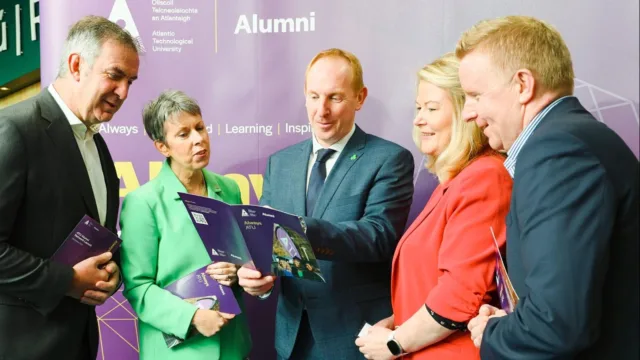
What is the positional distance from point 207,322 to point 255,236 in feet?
→ 1.68

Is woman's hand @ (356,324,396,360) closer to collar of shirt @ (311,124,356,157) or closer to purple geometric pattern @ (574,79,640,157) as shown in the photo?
collar of shirt @ (311,124,356,157)

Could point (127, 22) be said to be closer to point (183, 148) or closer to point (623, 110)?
point (183, 148)

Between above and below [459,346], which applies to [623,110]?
above

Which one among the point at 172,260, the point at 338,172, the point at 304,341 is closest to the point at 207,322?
the point at 172,260

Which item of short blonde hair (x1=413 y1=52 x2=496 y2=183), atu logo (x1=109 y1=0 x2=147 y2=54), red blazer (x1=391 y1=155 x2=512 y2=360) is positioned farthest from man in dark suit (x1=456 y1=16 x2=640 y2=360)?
atu logo (x1=109 y1=0 x2=147 y2=54)

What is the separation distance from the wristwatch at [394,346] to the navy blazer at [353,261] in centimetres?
52

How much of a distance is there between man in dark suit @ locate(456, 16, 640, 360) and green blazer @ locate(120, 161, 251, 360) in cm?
135

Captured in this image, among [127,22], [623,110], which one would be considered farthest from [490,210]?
[127,22]

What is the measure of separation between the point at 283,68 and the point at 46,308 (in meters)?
1.60

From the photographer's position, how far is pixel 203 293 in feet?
8.77

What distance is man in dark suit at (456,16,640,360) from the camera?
140cm

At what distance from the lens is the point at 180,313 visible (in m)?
2.61

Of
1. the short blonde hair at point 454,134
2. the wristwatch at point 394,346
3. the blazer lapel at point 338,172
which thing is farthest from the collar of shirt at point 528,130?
the blazer lapel at point 338,172

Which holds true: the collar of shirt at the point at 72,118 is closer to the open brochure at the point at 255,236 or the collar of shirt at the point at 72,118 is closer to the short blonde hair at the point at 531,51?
the open brochure at the point at 255,236
